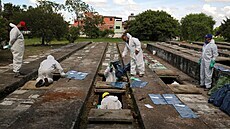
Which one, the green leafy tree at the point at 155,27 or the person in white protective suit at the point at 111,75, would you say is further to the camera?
the green leafy tree at the point at 155,27

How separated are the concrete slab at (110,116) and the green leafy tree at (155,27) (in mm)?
34072

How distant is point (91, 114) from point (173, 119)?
1495 millimetres

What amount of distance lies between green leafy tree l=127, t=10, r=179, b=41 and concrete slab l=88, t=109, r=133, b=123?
34072 millimetres

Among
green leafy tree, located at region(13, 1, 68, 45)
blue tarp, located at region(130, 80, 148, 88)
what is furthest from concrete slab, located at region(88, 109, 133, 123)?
green leafy tree, located at region(13, 1, 68, 45)

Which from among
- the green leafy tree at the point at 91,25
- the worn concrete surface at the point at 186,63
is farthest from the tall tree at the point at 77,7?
the worn concrete surface at the point at 186,63

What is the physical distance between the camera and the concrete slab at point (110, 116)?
180 inches

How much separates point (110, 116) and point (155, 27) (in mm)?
34710

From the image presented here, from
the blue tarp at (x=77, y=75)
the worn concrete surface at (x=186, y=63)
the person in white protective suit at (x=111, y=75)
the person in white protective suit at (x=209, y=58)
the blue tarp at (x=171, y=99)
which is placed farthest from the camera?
the worn concrete surface at (x=186, y=63)

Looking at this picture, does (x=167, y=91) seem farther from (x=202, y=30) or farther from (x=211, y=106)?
(x=202, y=30)

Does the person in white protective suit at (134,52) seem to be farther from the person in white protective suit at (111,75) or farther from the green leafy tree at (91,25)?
the green leafy tree at (91,25)

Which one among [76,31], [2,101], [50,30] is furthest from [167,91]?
[76,31]

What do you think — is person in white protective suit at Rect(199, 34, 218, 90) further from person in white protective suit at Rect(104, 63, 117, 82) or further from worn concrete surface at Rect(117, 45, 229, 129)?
person in white protective suit at Rect(104, 63, 117, 82)

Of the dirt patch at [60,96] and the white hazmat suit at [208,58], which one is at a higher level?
the white hazmat suit at [208,58]

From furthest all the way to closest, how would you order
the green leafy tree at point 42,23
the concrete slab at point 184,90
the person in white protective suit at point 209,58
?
the green leafy tree at point 42,23 → the person in white protective suit at point 209,58 → the concrete slab at point 184,90
